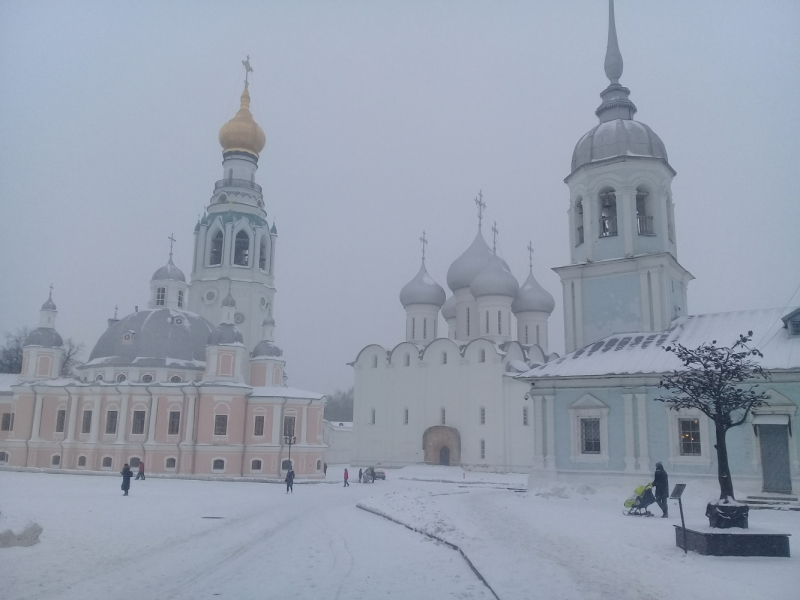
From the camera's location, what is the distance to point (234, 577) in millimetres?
8781

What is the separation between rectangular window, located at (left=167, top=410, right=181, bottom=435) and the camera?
3616cm

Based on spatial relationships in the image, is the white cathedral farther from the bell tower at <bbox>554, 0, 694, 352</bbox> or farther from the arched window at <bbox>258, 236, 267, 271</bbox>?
the arched window at <bbox>258, 236, 267, 271</bbox>

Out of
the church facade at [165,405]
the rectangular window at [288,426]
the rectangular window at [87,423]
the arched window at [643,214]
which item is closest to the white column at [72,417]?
the church facade at [165,405]

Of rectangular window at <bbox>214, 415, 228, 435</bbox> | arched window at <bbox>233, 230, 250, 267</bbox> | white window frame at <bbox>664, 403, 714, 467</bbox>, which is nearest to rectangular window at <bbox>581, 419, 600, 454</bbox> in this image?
white window frame at <bbox>664, 403, 714, 467</bbox>

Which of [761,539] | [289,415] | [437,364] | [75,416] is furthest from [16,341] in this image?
[761,539]

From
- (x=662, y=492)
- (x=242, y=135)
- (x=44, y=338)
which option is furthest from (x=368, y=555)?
(x=242, y=135)

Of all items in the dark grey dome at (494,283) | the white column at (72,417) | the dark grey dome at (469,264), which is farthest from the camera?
the dark grey dome at (469,264)

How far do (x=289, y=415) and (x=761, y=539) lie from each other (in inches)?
1146

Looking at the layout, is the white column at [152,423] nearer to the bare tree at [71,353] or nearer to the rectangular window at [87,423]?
the rectangular window at [87,423]

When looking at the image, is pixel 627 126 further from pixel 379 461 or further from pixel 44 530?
pixel 379 461

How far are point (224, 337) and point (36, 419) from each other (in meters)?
11.8

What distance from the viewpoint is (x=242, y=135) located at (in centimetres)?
4831

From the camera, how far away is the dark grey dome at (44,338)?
4072 centimetres

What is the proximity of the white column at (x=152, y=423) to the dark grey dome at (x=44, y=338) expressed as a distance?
913 cm
